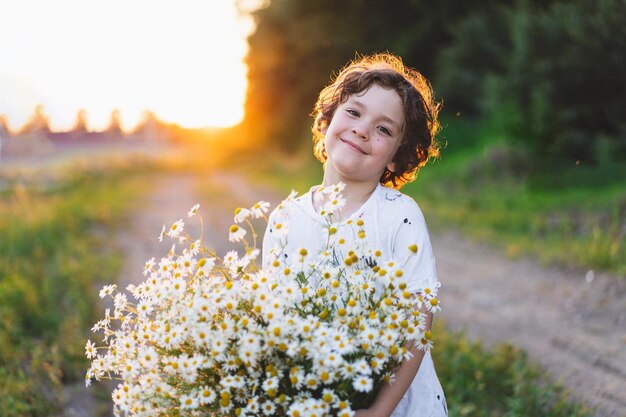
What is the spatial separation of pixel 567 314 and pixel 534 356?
3.87ft

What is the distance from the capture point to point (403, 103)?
2523mm

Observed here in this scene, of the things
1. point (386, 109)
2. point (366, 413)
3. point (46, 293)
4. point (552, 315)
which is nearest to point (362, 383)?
point (366, 413)

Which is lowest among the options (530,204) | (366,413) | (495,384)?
(366,413)

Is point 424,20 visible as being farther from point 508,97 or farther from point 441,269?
point 441,269

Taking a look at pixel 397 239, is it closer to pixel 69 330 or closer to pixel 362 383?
pixel 362 383

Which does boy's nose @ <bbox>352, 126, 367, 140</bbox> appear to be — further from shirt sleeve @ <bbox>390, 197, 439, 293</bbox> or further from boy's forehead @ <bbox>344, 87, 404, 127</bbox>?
shirt sleeve @ <bbox>390, 197, 439, 293</bbox>

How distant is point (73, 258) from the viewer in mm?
7828

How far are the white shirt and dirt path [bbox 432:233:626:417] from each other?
6.43 feet

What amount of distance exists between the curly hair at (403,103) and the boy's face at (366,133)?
4cm

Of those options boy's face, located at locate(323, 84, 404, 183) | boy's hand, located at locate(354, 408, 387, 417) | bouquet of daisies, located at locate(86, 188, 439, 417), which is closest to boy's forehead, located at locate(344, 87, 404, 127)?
boy's face, located at locate(323, 84, 404, 183)

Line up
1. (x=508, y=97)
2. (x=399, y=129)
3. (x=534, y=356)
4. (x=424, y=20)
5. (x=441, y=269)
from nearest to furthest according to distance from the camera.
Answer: (x=399, y=129)
(x=534, y=356)
(x=441, y=269)
(x=508, y=97)
(x=424, y=20)

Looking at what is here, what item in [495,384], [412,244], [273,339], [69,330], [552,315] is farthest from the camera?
[552,315]

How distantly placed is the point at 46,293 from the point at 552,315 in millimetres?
4747

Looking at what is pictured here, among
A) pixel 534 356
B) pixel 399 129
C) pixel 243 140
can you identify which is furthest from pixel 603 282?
pixel 243 140
